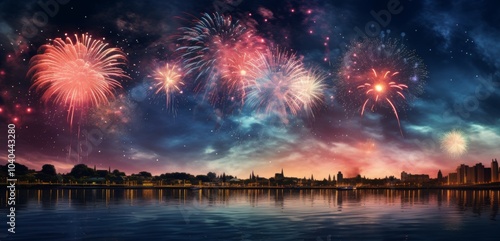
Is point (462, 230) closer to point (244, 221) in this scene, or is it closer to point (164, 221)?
point (244, 221)

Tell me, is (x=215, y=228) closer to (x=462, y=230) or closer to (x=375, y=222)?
(x=375, y=222)

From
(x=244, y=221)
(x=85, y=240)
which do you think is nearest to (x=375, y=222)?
(x=244, y=221)

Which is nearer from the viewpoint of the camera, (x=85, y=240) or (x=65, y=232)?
(x=85, y=240)

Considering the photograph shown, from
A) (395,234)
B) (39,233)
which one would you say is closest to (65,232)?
(39,233)

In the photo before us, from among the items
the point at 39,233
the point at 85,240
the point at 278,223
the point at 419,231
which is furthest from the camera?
the point at 278,223

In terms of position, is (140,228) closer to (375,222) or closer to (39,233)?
(39,233)

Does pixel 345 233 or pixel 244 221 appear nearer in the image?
pixel 345 233

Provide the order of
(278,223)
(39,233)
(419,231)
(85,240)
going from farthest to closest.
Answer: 1. (278,223)
2. (419,231)
3. (39,233)
4. (85,240)

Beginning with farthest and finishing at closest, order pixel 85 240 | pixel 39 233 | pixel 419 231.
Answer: pixel 419 231 < pixel 39 233 < pixel 85 240
